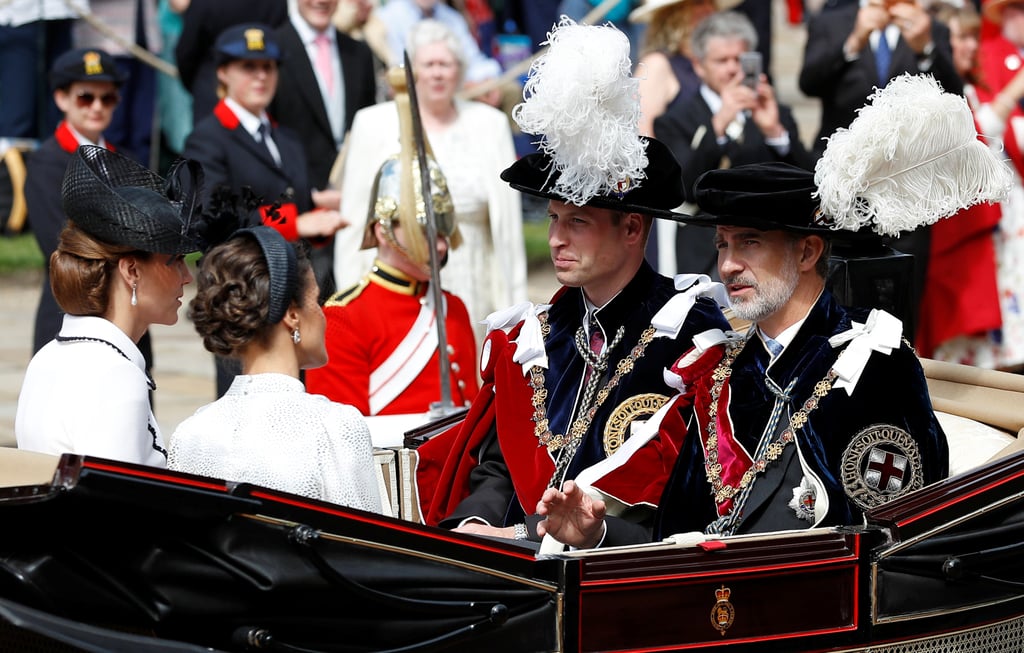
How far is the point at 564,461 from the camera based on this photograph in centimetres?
380

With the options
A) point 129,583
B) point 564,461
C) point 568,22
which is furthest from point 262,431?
point 568,22

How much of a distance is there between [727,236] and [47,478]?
1563 millimetres

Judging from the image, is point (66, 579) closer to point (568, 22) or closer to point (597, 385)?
point (597, 385)

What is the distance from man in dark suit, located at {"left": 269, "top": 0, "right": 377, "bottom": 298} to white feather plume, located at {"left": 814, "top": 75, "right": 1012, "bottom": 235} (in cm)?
416

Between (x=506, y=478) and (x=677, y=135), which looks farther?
(x=677, y=135)

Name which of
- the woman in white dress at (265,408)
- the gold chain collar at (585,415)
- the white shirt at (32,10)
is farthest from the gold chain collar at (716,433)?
the white shirt at (32,10)

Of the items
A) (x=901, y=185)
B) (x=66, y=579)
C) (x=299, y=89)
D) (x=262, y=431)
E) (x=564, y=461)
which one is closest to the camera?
(x=66, y=579)

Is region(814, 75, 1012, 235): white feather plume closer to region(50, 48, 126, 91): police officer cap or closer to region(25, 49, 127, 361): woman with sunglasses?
region(25, 49, 127, 361): woman with sunglasses

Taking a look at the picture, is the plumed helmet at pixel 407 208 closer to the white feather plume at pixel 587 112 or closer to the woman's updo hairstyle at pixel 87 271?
the white feather plume at pixel 587 112

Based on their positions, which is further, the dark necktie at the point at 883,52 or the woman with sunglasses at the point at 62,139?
the dark necktie at the point at 883,52

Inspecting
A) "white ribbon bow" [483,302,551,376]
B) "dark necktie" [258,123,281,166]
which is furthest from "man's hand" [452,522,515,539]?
"dark necktie" [258,123,281,166]

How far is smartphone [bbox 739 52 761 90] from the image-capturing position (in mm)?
6907

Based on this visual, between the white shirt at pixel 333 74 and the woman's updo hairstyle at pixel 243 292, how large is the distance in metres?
4.50

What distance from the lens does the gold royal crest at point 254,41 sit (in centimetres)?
668
